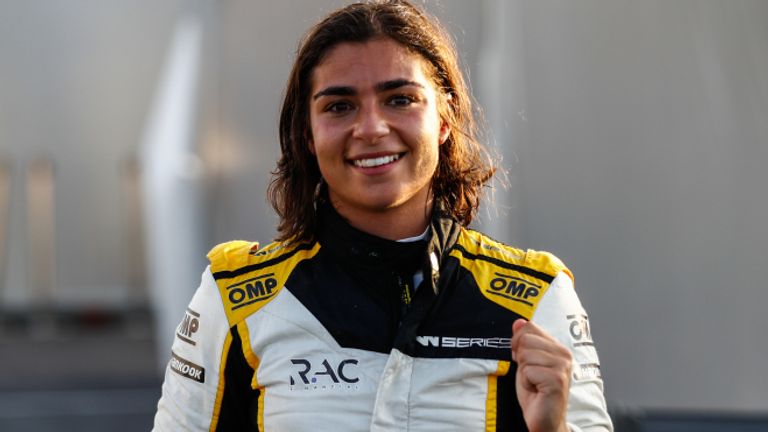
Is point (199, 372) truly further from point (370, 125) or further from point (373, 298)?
point (370, 125)

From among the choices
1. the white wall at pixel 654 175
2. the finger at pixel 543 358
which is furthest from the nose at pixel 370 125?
the white wall at pixel 654 175

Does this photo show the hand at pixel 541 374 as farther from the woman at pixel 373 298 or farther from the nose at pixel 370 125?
the nose at pixel 370 125

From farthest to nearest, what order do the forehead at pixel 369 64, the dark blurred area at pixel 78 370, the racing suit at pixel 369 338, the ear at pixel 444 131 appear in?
the dark blurred area at pixel 78 370
the ear at pixel 444 131
the forehead at pixel 369 64
the racing suit at pixel 369 338

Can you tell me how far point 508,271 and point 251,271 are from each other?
0.51m

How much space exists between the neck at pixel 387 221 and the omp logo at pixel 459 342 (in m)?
0.25

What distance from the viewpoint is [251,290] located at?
8.07 feet

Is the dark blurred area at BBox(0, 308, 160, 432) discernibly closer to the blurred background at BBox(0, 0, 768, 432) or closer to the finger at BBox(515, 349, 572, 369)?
the blurred background at BBox(0, 0, 768, 432)

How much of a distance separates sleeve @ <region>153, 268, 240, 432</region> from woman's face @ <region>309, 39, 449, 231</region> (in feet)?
1.15

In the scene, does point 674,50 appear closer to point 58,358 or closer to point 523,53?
point 523,53

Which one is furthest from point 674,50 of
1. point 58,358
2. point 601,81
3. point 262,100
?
point 58,358

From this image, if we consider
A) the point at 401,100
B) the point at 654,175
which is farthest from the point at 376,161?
the point at 654,175

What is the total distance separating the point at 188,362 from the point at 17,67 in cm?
793

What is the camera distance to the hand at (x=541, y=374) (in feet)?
7.09

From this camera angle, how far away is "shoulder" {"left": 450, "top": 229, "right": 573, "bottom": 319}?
242 centimetres
